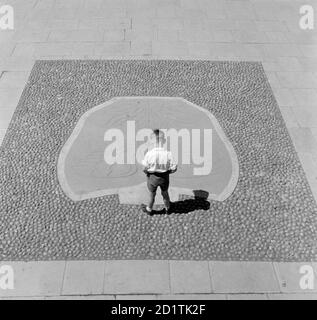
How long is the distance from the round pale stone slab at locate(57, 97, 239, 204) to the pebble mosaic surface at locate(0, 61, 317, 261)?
0.62 feet

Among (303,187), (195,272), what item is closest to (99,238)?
(195,272)

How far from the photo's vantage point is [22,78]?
10453 millimetres

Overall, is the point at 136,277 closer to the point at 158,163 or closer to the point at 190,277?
the point at 190,277

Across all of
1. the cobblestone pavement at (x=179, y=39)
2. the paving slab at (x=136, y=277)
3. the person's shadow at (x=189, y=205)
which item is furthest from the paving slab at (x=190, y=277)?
the cobblestone pavement at (x=179, y=39)

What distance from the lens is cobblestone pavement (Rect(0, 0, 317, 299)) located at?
392 inches

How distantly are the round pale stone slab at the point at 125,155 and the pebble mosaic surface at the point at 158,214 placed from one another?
0.62 feet

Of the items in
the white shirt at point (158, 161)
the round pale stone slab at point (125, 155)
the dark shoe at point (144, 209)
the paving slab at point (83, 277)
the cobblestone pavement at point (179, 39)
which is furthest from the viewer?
the cobblestone pavement at point (179, 39)

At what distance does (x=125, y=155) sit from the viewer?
27.0ft

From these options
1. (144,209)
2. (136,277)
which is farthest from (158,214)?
(136,277)

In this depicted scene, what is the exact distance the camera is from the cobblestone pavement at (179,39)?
995 centimetres

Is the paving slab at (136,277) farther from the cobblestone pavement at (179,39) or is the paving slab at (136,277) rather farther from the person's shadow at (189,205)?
the cobblestone pavement at (179,39)

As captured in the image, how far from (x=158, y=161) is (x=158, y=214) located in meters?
1.12

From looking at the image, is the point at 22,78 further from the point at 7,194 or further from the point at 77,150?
the point at 7,194

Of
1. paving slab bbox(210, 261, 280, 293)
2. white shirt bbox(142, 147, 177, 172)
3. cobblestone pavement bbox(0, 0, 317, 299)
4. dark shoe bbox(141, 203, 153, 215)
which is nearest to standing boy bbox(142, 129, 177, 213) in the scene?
white shirt bbox(142, 147, 177, 172)
